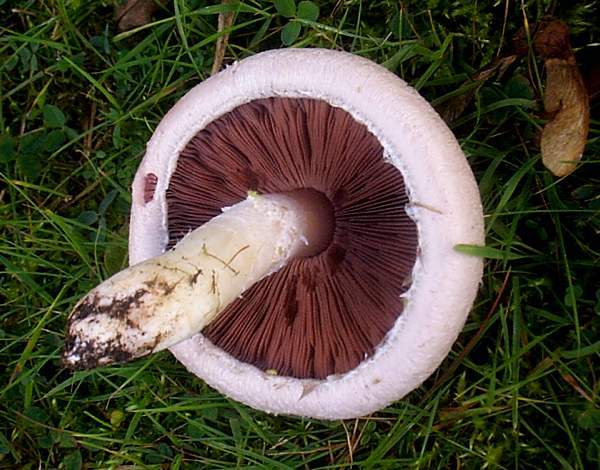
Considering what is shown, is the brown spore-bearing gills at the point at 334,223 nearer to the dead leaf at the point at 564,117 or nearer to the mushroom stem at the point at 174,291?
the mushroom stem at the point at 174,291

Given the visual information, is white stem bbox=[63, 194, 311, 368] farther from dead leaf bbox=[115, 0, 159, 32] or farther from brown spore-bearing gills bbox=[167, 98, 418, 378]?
dead leaf bbox=[115, 0, 159, 32]

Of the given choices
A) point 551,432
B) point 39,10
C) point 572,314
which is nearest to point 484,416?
point 551,432

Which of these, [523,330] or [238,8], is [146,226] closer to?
[238,8]

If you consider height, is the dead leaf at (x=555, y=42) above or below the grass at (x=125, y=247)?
above

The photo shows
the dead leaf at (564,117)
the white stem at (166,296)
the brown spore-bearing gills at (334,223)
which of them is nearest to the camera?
the white stem at (166,296)

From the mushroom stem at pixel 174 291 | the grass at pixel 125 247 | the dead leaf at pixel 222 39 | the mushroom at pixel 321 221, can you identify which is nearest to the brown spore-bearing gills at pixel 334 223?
the mushroom at pixel 321 221

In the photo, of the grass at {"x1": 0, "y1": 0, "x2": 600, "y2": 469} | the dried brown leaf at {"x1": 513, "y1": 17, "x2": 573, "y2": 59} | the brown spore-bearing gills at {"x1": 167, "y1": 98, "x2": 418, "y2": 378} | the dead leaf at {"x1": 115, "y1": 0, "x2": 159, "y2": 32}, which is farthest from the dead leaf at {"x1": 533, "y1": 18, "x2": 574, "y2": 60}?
the dead leaf at {"x1": 115, "y1": 0, "x2": 159, "y2": 32}

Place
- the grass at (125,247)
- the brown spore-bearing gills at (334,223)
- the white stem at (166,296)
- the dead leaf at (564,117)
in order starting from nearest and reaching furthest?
the white stem at (166,296), the brown spore-bearing gills at (334,223), the dead leaf at (564,117), the grass at (125,247)
